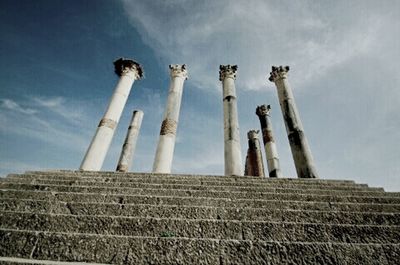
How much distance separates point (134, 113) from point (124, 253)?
639 inches

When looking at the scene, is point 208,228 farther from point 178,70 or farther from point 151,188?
point 178,70

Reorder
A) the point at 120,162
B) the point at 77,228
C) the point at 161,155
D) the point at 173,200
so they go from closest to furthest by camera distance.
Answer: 1. the point at 77,228
2. the point at 173,200
3. the point at 161,155
4. the point at 120,162

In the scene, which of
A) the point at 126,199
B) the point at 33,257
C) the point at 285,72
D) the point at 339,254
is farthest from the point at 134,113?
the point at 339,254

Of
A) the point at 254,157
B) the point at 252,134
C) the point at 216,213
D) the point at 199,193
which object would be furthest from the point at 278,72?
the point at 216,213

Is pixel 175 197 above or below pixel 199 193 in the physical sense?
below

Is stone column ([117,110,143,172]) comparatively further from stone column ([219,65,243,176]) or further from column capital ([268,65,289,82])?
column capital ([268,65,289,82])

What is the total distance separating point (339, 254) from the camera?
2.50 metres

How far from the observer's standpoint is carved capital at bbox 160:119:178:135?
10.5m

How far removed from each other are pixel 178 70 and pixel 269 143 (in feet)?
26.8

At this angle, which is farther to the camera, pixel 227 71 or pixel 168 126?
pixel 227 71

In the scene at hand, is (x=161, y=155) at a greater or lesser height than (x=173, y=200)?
greater

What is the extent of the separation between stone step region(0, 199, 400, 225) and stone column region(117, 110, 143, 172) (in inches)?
471

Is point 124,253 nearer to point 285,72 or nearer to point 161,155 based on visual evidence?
point 161,155

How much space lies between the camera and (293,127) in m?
10.9
